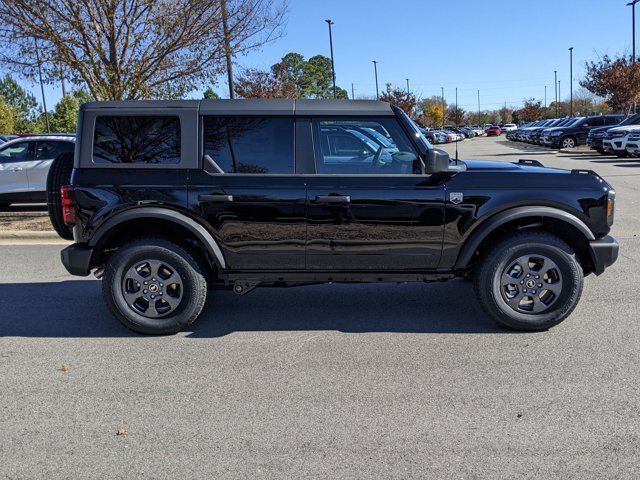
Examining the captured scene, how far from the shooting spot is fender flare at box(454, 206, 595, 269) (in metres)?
4.88

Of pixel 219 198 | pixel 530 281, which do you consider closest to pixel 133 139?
pixel 219 198

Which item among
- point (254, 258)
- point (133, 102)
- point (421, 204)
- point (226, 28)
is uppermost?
point (226, 28)

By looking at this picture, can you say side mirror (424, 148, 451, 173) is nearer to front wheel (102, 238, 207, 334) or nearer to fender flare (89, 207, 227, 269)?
fender flare (89, 207, 227, 269)

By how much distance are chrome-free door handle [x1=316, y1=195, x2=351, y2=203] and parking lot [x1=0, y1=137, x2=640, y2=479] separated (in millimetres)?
1142

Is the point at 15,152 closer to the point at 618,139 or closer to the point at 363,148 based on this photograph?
the point at 363,148

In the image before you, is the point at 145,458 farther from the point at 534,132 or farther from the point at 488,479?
the point at 534,132

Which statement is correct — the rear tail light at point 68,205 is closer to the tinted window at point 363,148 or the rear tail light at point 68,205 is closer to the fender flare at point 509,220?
the tinted window at point 363,148

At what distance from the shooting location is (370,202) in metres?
4.89

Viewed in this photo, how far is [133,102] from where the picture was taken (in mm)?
5098

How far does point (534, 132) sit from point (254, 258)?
38.3 metres

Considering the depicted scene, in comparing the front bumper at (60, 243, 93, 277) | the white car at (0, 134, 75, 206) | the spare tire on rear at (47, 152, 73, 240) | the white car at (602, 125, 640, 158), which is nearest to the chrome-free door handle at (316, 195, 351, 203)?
the front bumper at (60, 243, 93, 277)

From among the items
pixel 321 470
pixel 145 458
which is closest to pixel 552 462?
pixel 321 470

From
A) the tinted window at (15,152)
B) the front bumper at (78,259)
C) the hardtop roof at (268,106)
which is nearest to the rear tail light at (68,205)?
the front bumper at (78,259)

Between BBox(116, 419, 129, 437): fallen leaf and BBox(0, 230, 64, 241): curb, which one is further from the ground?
BBox(0, 230, 64, 241): curb
